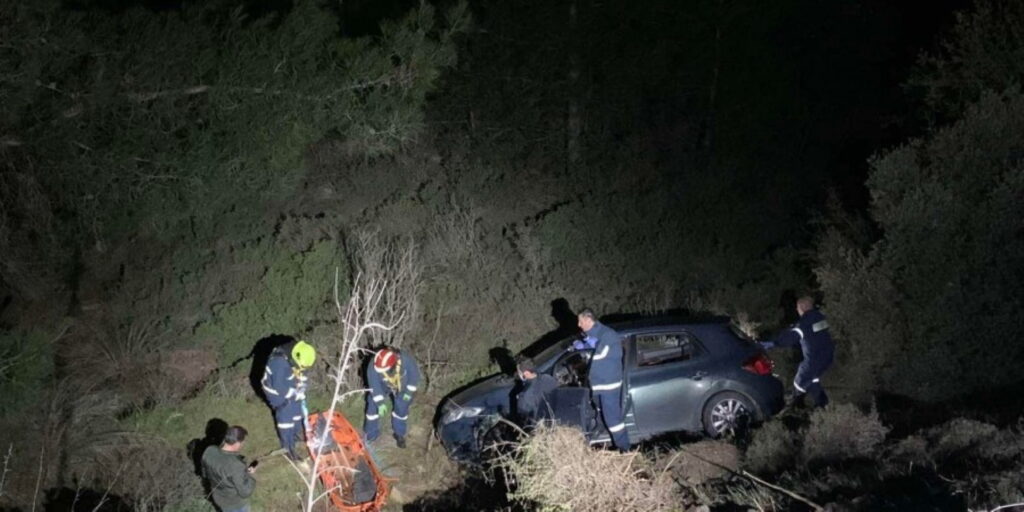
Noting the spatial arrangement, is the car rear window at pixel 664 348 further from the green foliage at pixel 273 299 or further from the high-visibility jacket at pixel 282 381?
the green foliage at pixel 273 299

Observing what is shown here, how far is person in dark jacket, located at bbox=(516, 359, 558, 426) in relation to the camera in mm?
8445

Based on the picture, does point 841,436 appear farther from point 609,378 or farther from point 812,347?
point 812,347

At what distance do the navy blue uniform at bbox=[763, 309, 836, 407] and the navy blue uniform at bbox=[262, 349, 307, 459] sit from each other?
547 cm

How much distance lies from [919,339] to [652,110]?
32.1ft

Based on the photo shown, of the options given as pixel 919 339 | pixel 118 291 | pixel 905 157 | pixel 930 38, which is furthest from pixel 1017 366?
pixel 118 291

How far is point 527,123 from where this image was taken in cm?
1730

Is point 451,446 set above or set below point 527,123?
below

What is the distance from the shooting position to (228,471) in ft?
22.6

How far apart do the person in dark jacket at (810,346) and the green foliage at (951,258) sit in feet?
4.29

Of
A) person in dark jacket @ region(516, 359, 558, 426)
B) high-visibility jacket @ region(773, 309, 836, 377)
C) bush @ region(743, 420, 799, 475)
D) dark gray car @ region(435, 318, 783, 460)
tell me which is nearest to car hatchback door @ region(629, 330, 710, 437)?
dark gray car @ region(435, 318, 783, 460)

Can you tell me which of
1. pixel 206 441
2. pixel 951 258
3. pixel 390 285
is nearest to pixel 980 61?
pixel 951 258

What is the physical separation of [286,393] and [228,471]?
80.8 inches

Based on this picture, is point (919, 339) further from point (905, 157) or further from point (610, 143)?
point (610, 143)

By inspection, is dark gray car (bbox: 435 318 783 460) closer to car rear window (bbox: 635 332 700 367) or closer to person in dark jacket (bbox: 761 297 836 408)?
car rear window (bbox: 635 332 700 367)
